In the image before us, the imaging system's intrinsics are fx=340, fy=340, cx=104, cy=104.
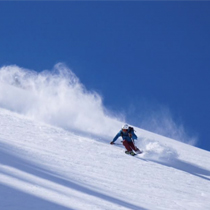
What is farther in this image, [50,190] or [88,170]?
[88,170]

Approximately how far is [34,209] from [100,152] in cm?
677

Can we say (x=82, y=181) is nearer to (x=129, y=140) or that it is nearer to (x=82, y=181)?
(x=82, y=181)

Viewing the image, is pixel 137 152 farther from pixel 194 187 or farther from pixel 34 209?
pixel 34 209

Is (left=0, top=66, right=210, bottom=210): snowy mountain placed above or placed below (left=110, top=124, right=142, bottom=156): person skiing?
below

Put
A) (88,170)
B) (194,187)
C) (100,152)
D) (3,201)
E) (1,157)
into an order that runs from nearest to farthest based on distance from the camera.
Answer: (3,201) → (1,157) → (88,170) → (194,187) → (100,152)

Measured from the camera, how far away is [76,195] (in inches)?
185

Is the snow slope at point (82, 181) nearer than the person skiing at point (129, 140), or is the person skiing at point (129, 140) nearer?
the snow slope at point (82, 181)

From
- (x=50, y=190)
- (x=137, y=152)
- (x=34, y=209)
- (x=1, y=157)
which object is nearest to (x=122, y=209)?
(x=50, y=190)

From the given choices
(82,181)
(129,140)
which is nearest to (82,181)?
(82,181)

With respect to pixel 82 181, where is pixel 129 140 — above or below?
above

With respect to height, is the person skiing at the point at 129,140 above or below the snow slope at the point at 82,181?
above

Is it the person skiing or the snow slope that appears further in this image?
the person skiing

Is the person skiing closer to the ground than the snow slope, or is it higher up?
higher up

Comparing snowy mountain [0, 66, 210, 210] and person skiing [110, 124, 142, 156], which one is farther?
person skiing [110, 124, 142, 156]
